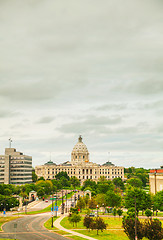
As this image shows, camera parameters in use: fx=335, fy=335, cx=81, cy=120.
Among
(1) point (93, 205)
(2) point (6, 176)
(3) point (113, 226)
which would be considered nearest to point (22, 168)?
(2) point (6, 176)

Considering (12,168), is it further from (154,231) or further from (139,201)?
(154,231)

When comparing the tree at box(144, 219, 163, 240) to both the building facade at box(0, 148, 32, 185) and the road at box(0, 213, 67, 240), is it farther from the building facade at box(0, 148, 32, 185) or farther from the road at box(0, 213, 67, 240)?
the building facade at box(0, 148, 32, 185)

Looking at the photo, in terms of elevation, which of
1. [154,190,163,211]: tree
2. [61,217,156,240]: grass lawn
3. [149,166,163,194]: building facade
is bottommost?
[61,217,156,240]: grass lawn

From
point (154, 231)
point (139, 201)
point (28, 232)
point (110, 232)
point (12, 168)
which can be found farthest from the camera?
point (12, 168)

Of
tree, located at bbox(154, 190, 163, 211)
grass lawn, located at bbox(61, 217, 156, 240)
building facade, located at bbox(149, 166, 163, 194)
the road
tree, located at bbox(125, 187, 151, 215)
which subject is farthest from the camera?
building facade, located at bbox(149, 166, 163, 194)

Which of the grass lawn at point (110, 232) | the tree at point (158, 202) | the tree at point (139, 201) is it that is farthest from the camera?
the tree at point (158, 202)

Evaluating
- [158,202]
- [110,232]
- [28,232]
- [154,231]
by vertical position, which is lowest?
[110,232]

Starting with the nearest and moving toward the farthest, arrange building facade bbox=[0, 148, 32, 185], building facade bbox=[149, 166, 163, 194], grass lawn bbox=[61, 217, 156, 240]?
grass lawn bbox=[61, 217, 156, 240] < building facade bbox=[149, 166, 163, 194] < building facade bbox=[0, 148, 32, 185]

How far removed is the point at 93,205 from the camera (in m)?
117

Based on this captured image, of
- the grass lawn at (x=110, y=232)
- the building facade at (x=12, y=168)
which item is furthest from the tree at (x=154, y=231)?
the building facade at (x=12, y=168)

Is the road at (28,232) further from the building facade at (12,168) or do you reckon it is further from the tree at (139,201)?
the building facade at (12,168)

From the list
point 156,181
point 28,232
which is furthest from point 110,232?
point 156,181

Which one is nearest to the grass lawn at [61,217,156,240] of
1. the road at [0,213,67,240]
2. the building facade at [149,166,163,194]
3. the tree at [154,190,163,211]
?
the road at [0,213,67,240]

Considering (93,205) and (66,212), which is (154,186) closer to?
(93,205)
